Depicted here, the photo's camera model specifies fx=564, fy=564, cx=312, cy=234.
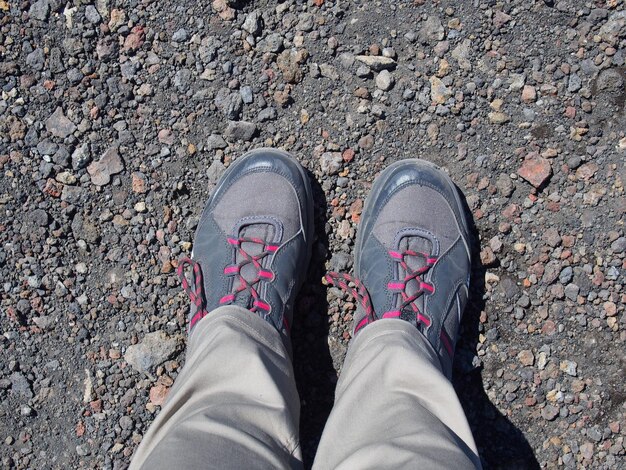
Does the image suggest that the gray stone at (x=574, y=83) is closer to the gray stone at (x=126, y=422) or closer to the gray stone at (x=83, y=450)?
the gray stone at (x=126, y=422)

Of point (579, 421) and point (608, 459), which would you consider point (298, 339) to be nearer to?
point (579, 421)

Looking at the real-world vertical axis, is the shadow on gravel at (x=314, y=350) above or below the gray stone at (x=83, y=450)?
above

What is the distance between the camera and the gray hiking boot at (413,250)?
2076 millimetres

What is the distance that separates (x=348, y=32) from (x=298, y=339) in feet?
3.89

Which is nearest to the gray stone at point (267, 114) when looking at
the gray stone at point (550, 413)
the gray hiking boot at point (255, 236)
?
the gray hiking boot at point (255, 236)

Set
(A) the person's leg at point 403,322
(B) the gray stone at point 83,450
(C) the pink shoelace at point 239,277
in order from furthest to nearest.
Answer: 1. (B) the gray stone at point 83,450
2. (C) the pink shoelace at point 239,277
3. (A) the person's leg at point 403,322

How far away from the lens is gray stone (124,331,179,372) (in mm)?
2145

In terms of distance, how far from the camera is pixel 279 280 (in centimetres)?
209

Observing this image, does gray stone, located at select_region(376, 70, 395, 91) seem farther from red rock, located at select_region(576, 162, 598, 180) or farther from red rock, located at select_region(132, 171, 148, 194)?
red rock, located at select_region(132, 171, 148, 194)

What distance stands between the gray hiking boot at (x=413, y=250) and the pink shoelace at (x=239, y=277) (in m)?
0.26

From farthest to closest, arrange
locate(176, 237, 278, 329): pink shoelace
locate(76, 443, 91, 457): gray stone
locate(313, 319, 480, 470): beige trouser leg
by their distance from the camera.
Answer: locate(76, 443, 91, 457): gray stone → locate(176, 237, 278, 329): pink shoelace → locate(313, 319, 480, 470): beige trouser leg

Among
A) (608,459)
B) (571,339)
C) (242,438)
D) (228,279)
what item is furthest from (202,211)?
(608,459)

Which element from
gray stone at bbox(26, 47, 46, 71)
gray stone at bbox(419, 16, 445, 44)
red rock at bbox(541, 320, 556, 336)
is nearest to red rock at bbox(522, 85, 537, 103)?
gray stone at bbox(419, 16, 445, 44)

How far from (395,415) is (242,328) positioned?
594mm
